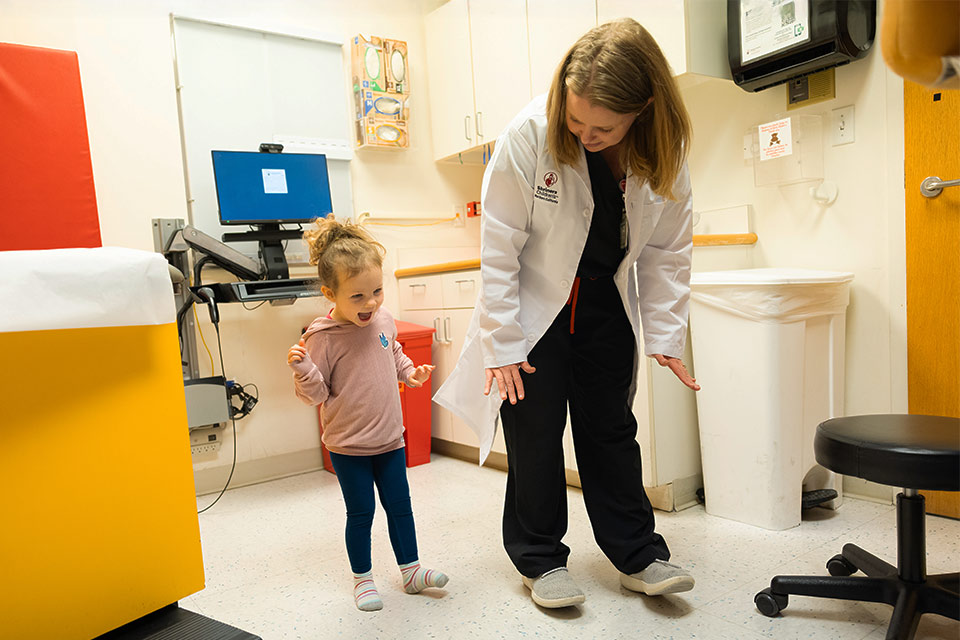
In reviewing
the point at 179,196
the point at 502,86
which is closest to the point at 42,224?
A: the point at 179,196

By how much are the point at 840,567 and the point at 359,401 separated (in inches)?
44.8

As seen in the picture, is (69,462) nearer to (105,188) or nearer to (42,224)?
(42,224)

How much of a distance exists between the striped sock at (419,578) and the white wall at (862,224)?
138 centimetres

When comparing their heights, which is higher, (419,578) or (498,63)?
(498,63)

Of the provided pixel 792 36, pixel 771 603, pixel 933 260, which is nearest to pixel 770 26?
pixel 792 36

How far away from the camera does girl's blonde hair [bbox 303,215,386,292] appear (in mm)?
1549

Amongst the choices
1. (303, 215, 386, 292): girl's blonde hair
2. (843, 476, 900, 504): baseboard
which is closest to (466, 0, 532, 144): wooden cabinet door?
(303, 215, 386, 292): girl's blonde hair

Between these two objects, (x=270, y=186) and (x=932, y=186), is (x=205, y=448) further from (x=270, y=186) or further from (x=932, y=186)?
(x=932, y=186)

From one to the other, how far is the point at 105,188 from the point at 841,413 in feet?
8.68

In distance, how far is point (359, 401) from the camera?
1571 millimetres

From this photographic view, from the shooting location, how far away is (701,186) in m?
2.47

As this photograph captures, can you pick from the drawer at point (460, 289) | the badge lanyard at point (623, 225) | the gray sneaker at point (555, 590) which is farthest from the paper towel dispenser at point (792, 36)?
the gray sneaker at point (555, 590)

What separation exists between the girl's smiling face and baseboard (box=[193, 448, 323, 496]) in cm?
141

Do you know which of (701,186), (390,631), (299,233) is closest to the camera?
(390,631)
